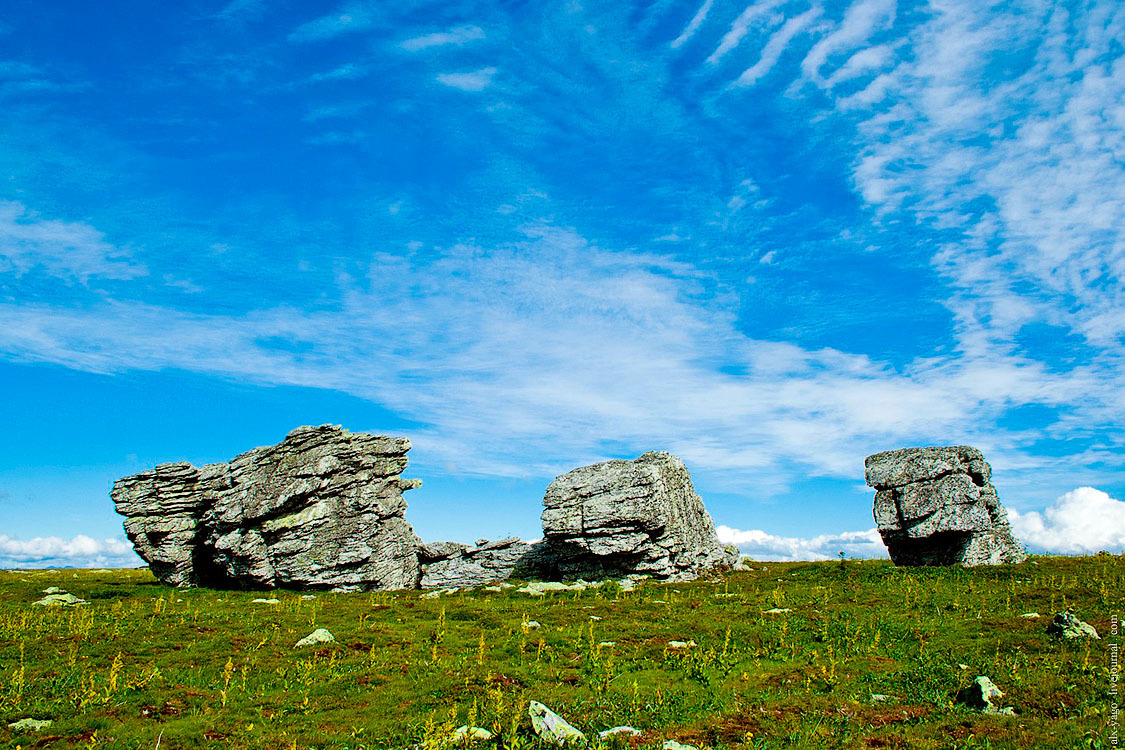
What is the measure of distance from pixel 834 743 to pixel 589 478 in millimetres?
31691

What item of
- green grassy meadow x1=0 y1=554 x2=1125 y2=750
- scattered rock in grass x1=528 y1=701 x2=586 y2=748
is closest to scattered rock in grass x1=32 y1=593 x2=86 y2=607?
green grassy meadow x1=0 y1=554 x2=1125 y2=750

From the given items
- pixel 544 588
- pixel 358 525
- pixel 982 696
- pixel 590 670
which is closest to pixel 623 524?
pixel 544 588

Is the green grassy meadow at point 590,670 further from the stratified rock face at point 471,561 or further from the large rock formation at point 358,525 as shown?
the stratified rock face at point 471,561

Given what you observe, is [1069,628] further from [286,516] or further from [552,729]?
[286,516]

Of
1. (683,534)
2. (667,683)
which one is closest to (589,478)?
(683,534)

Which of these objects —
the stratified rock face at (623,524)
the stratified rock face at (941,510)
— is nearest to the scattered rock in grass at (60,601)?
the stratified rock face at (623,524)

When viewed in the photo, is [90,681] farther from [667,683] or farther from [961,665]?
[961,665]

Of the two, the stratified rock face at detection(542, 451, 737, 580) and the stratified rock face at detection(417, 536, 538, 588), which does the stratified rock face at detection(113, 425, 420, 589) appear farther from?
the stratified rock face at detection(542, 451, 737, 580)

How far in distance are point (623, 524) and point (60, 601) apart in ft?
106

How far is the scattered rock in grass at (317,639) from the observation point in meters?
23.5

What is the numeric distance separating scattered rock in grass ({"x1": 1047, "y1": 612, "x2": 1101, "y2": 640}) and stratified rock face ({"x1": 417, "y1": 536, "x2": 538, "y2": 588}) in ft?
101

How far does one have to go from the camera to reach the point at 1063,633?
2058cm

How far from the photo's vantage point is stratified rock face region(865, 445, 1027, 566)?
38438mm

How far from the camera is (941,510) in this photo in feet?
129
